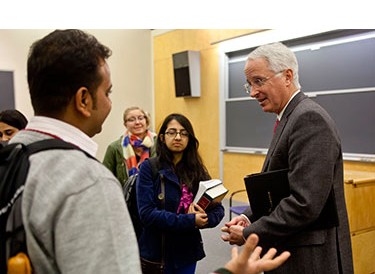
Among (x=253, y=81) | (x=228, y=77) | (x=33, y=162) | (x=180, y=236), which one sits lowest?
(x=180, y=236)

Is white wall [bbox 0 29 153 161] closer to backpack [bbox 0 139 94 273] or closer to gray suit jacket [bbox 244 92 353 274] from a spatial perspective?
gray suit jacket [bbox 244 92 353 274]

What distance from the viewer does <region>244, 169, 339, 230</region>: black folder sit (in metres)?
1.37

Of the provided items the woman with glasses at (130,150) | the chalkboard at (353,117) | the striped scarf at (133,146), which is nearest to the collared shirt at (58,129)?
the woman with glasses at (130,150)

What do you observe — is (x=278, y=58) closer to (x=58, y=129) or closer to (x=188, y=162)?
(x=188, y=162)

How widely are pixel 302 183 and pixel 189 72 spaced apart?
16.3 feet

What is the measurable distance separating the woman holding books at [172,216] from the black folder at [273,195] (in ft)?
1.52

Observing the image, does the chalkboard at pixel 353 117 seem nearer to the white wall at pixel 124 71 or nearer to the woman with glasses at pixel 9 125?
the white wall at pixel 124 71

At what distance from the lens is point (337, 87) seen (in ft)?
14.1

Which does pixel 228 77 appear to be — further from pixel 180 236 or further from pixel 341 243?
pixel 341 243

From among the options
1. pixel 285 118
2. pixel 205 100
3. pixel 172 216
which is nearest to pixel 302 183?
pixel 285 118

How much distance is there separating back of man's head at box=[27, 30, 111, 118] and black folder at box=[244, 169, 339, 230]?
0.82 meters
